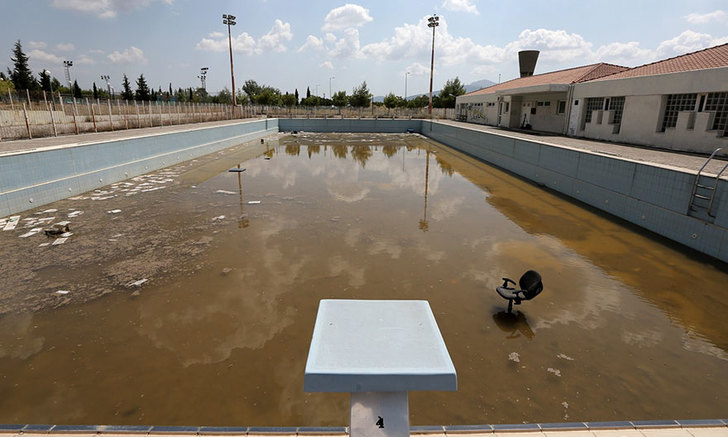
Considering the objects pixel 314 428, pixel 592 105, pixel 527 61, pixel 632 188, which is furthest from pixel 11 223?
pixel 527 61

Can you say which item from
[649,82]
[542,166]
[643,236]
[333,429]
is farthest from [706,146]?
[333,429]

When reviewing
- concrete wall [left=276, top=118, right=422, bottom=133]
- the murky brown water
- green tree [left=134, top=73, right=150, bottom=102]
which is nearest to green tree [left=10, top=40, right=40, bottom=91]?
green tree [left=134, top=73, right=150, bottom=102]

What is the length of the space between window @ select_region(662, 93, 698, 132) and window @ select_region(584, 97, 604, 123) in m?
4.18

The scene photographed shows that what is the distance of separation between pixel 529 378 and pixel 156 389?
13.7 feet

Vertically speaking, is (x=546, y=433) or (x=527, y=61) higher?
(x=527, y=61)

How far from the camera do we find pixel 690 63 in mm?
16797

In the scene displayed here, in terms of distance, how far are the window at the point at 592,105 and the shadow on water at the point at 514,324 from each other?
19.1 m

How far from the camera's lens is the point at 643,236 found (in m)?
9.65

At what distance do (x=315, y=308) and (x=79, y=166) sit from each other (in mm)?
11731

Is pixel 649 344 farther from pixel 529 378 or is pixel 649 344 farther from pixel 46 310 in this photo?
pixel 46 310

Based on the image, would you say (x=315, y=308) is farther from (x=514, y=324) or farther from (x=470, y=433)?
(x=470, y=433)

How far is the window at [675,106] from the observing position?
50.4 ft

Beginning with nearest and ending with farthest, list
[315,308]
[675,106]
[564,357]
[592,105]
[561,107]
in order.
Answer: [564,357]
[315,308]
[675,106]
[592,105]
[561,107]

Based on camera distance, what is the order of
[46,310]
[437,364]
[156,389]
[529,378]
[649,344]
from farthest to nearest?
[46,310], [649,344], [529,378], [156,389], [437,364]
